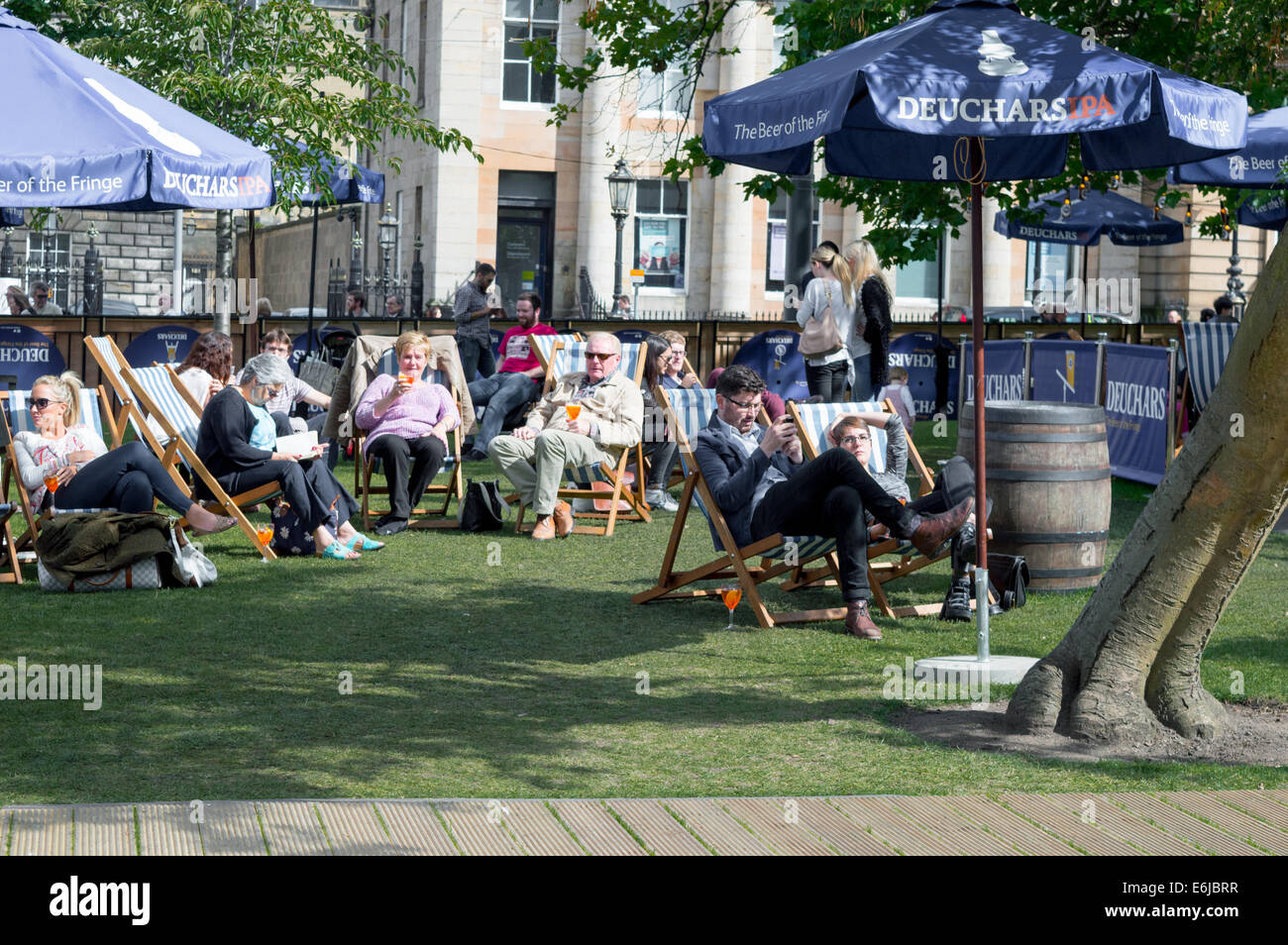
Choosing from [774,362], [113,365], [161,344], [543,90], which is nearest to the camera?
[113,365]

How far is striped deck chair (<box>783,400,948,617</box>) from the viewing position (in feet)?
27.6

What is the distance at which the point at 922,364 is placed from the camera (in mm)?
18688

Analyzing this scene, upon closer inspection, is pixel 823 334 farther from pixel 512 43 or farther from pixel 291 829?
pixel 512 43

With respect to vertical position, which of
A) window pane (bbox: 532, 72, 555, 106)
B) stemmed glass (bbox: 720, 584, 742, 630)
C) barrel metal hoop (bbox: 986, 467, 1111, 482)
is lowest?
stemmed glass (bbox: 720, 584, 742, 630)

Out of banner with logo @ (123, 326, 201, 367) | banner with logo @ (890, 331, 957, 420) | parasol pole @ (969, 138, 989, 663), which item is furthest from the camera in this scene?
banner with logo @ (890, 331, 957, 420)

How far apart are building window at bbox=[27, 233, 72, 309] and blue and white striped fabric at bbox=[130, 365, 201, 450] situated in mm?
33712

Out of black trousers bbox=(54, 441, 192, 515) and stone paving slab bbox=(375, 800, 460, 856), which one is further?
black trousers bbox=(54, 441, 192, 515)

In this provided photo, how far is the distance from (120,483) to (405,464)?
8.00 feet

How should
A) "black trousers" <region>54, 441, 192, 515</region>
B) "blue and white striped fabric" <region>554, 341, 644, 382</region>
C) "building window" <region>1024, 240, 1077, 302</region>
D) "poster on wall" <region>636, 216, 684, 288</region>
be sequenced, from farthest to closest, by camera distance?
"building window" <region>1024, 240, 1077, 302</region> < "poster on wall" <region>636, 216, 684, 288</region> < "blue and white striped fabric" <region>554, 341, 644, 382</region> < "black trousers" <region>54, 441, 192, 515</region>

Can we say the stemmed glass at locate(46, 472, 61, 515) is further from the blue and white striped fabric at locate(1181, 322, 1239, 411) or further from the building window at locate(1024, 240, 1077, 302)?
the building window at locate(1024, 240, 1077, 302)

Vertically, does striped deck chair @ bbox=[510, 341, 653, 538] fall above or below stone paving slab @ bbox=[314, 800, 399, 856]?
above

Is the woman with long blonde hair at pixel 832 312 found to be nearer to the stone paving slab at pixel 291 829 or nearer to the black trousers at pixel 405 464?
the black trousers at pixel 405 464

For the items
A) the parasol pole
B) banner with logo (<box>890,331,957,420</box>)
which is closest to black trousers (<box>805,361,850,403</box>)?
banner with logo (<box>890,331,957,420</box>)

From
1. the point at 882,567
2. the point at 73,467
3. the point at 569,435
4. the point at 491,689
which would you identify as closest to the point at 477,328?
the point at 569,435
